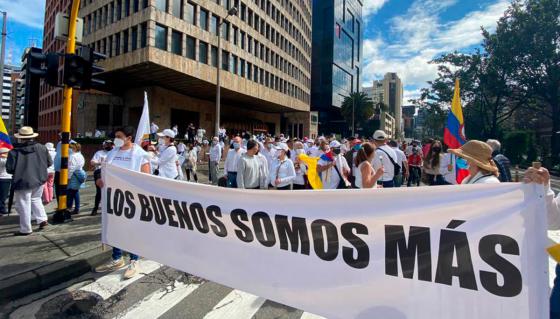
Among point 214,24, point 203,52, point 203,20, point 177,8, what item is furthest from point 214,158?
point 214,24

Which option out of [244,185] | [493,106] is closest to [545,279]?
[244,185]

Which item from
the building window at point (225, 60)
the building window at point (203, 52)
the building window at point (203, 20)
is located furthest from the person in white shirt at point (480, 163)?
the building window at point (225, 60)

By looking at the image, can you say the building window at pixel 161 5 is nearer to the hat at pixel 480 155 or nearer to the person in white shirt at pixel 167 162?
the person in white shirt at pixel 167 162

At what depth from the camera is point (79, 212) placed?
7.54 meters

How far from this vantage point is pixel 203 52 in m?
29.3

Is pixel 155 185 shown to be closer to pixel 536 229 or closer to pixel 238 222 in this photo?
pixel 238 222

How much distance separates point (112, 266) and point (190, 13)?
93.5 feet

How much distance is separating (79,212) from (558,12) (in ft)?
144

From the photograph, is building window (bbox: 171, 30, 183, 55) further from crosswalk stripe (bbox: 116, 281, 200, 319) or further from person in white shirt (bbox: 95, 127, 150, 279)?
crosswalk stripe (bbox: 116, 281, 200, 319)

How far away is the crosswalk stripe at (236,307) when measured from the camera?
333 cm

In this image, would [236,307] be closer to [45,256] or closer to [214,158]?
[45,256]

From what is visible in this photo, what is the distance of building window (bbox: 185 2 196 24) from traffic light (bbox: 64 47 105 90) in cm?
2360

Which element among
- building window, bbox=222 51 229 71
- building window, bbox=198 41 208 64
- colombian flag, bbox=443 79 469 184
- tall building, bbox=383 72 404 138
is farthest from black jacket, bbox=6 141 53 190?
tall building, bbox=383 72 404 138

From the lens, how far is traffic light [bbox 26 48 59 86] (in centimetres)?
620
